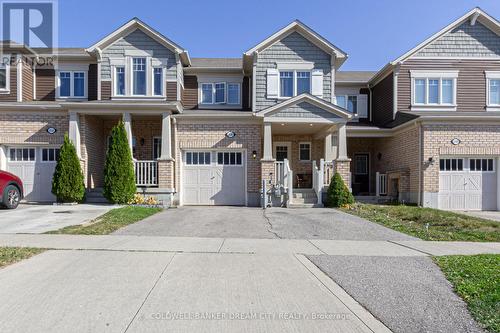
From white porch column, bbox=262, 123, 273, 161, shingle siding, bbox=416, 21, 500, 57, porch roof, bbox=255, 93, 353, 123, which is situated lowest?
white porch column, bbox=262, 123, 273, 161

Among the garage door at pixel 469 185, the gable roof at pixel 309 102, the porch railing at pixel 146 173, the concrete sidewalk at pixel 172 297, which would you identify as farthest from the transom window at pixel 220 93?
the concrete sidewalk at pixel 172 297

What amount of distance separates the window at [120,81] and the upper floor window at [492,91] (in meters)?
18.1

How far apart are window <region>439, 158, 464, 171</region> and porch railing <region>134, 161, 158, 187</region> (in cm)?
1267

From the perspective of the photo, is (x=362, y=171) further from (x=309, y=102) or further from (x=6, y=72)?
(x=6, y=72)

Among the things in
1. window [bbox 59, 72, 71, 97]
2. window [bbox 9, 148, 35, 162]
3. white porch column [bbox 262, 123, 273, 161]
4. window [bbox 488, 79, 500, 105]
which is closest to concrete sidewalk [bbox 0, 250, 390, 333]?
white porch column [bbox 262, 123, 273, 161]

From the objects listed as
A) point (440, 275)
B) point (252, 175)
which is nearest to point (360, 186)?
point (252, 175)

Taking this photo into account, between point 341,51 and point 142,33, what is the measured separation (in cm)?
955

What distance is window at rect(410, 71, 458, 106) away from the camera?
1773 centimetres

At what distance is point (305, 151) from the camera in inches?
749

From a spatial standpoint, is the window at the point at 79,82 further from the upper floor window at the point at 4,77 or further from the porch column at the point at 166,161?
the porch column at the point at 166,161

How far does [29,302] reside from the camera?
3.86 m

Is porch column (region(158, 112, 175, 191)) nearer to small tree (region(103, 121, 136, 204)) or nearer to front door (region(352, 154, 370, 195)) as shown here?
small tree (region(103, 121, 136, 204))

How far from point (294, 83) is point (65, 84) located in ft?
37.2

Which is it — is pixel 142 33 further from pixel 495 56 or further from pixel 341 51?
pixel 495 56
